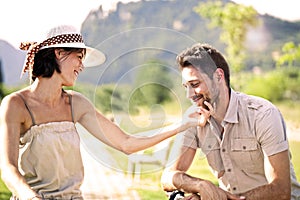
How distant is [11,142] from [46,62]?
14.2 inches

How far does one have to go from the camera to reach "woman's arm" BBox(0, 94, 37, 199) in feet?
7.71

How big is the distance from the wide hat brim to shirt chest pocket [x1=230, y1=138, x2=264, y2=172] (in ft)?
2.36

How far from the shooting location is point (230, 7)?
9297mm

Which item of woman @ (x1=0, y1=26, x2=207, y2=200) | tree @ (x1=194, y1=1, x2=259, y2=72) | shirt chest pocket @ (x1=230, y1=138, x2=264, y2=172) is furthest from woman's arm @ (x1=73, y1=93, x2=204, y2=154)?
tree @ (x1=194, y1=1, x2=259, y2=72)

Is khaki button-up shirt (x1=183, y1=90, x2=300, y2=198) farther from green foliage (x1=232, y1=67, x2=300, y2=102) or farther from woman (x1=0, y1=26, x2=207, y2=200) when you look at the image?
green foliage (x1=232, y1=67, x2=300, y2=102)

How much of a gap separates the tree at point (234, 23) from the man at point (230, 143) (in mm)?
6379

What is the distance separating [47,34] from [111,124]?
1.57 feet

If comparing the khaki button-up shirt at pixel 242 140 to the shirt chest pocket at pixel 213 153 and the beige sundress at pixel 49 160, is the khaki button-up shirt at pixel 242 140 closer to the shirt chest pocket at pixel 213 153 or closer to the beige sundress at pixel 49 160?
the shirt chest pocket at pixel 213 153

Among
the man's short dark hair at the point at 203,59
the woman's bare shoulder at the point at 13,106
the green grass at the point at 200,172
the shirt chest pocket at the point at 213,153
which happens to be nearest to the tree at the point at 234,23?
the green grass at the point at 200,172

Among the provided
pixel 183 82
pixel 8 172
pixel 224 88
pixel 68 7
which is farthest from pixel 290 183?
pixel 68 7

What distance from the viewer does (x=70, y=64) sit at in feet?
8.50

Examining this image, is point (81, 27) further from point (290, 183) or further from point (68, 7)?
point (68, 7)

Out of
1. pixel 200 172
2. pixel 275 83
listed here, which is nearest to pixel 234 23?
pixel 275 83

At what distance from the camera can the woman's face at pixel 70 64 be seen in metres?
2.58
